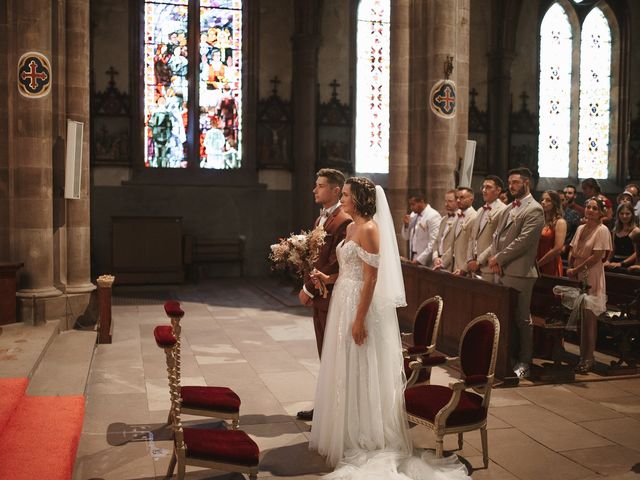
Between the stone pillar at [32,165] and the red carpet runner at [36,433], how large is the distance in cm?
282

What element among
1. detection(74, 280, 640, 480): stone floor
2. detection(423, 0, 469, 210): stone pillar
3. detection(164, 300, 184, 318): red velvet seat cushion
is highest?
detection(423, 0, 469, 210): stone pillar

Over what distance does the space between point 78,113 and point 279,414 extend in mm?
4999

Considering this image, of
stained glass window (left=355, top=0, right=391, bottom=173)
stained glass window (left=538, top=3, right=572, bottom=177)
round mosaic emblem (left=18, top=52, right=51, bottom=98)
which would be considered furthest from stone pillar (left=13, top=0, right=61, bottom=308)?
stained glass window (left=538, top=3, right=572, bottom=177)

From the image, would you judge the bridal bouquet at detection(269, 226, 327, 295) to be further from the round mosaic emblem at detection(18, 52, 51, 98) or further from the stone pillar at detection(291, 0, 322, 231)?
the stone pillar at detection(291, 0, 322, 231)

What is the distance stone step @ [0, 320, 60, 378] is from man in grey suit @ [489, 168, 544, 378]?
4407 millimetres

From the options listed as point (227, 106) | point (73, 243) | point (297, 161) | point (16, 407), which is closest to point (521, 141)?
point (297, 161)

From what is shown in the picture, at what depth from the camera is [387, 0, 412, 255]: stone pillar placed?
34.9 ft

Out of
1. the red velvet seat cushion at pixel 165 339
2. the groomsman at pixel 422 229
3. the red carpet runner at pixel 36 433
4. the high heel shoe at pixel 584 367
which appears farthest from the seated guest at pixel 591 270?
the red carpet runner at pixel 36 433

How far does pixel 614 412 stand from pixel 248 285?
881 centimetres

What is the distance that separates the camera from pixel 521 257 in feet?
22.9

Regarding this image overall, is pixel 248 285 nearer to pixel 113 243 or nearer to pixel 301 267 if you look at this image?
pixel 113 243

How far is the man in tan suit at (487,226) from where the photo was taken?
756 cm

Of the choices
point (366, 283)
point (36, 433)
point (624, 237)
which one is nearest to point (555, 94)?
point (624, 237)

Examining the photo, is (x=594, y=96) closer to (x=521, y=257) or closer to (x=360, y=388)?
(x=521, y=257)
